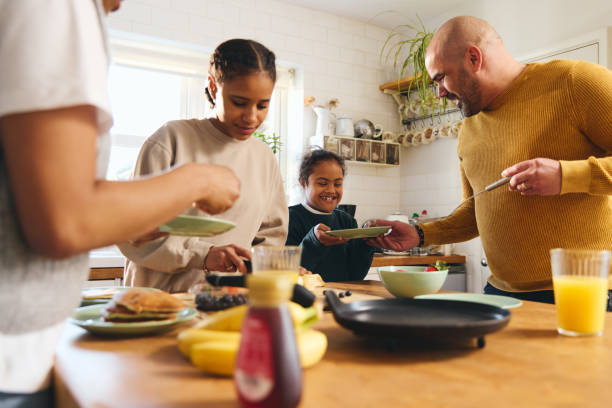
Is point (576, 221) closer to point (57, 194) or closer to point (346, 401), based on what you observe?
point (346, 401)

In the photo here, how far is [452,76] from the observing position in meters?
2.06

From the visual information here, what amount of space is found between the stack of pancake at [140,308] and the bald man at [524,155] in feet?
3.77

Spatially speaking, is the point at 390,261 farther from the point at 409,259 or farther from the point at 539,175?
the point at 539,175

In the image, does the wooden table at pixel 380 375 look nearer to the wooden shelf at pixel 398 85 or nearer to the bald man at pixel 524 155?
the bald man at pixel 524 155

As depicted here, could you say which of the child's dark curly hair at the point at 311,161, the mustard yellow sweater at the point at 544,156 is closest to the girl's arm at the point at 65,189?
the mustard yellow sweater at the point at 544,156

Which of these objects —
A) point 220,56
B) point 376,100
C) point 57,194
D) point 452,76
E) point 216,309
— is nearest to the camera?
point 57,194

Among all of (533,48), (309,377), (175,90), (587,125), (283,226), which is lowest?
(309,377)

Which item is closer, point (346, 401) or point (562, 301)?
point (346, 401)

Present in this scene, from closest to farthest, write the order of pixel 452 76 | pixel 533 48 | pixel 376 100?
pixel 452 76 < pixel 533 48 < pixel 376 100

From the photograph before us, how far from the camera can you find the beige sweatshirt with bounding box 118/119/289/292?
59.1 inches

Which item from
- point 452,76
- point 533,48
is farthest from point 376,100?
point 452,76

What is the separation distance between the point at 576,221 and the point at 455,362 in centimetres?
123

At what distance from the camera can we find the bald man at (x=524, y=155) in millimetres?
1632

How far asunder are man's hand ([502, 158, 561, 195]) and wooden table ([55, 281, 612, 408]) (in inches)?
28.5
